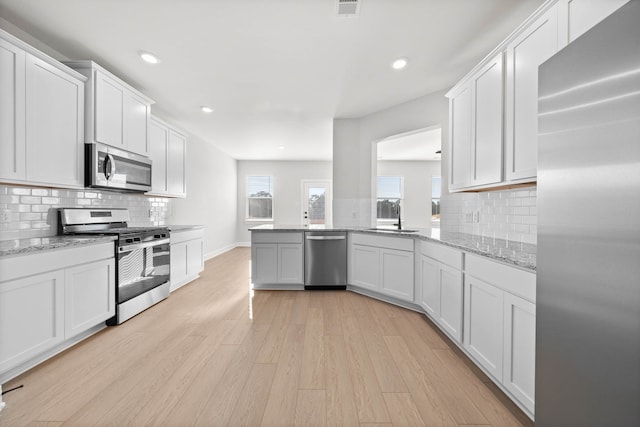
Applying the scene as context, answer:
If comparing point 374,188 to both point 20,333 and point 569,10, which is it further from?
point 20,333

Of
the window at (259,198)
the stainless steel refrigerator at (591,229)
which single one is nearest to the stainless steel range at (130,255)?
the stainless steel refrigerator at (591,229)

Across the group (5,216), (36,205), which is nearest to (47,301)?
(5,216)

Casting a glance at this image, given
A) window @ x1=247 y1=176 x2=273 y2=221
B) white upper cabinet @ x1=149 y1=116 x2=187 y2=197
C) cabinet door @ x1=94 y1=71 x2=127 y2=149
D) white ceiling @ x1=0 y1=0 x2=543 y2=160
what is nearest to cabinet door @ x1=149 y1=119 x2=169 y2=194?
white upper cabinet @ x1=149 y1=116 x2=187 y2=197

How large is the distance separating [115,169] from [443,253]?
340cm

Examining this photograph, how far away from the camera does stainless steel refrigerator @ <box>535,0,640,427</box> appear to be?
646 millimetres

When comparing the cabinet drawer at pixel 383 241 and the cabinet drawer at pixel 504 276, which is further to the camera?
the cabinet drawer at pixel 383 241

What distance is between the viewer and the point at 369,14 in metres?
2.17

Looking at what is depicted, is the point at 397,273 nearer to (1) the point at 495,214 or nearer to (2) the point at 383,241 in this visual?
(2) the point at 383,241

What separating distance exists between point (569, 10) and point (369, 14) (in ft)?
4.22

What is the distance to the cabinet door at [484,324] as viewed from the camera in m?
1.68

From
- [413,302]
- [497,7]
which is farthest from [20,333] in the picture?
[497,7]

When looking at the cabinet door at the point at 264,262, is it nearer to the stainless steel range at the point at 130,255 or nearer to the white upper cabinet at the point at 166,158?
the stainless steel range at the point at 130,255

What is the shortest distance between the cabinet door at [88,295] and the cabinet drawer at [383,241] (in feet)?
9.06

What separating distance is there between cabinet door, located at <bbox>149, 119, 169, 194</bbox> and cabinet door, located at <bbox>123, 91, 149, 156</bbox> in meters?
0.25
